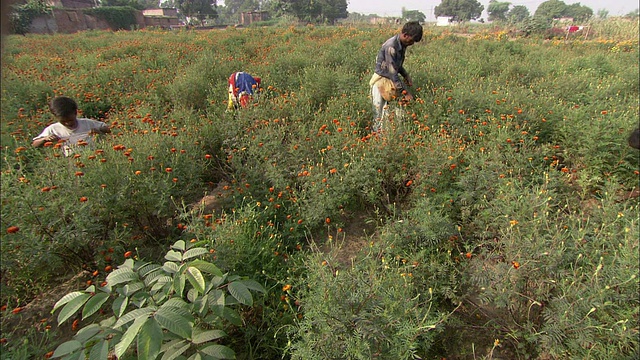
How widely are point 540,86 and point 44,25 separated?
106ft

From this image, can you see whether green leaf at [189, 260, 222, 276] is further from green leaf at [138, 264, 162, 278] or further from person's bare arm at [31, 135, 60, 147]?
person's bare arm at [31, 135, 60, 147]

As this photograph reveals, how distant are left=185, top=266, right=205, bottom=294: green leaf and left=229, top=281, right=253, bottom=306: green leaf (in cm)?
15

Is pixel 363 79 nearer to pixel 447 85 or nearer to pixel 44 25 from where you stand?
pixel 447 85

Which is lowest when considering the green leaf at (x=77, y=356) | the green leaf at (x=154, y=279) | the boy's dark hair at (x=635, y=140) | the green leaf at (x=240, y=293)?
the green leaf at (x=240, y=293)

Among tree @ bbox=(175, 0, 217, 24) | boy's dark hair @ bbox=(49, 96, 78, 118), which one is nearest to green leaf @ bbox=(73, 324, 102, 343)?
boy's dark hair @ bbox=(49, 96, 78, 118)

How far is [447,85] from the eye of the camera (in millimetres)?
4969

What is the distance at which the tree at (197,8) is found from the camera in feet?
165

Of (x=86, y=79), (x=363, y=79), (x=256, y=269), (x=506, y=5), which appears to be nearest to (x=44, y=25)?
(x=86, y=79)

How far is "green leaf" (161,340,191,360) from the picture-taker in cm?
130

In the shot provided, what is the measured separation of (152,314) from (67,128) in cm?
283

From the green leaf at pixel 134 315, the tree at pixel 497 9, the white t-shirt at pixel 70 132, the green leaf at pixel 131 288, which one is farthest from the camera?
the tree at pixel 497 9

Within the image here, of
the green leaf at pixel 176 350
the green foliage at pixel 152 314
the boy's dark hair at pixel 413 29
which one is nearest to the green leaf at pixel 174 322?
the green foliage at pixel 152 314

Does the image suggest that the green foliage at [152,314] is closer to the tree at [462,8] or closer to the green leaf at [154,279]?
the green leaf at [154,279]

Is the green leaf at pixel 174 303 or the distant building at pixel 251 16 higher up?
the distant building at pixel 251 16
